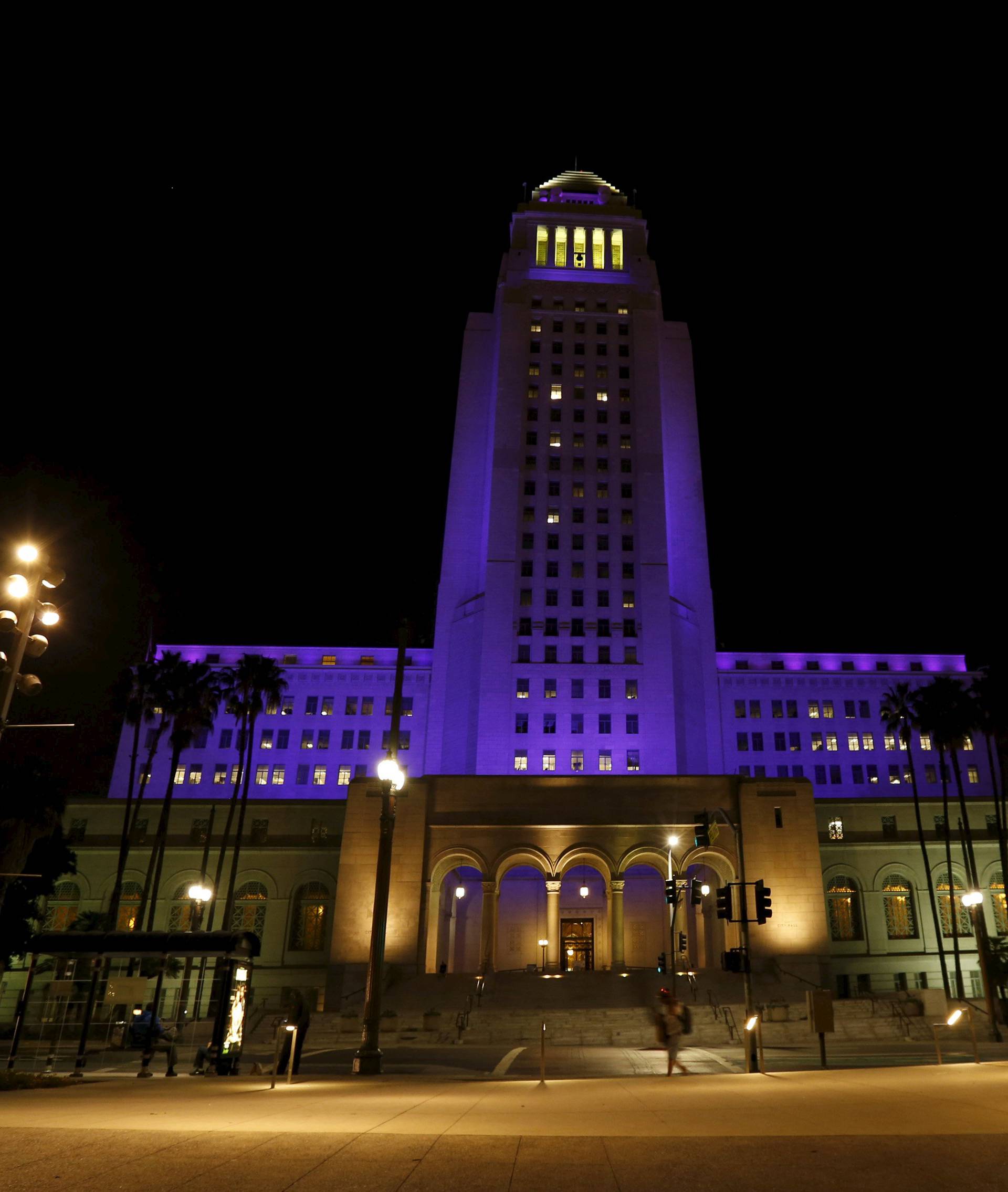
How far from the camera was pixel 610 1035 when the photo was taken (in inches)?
1355

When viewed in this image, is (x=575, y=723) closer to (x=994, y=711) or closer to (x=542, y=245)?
(x=994, y=711)

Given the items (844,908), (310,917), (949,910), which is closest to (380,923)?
(310,917)

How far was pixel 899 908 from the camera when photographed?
55.1 m

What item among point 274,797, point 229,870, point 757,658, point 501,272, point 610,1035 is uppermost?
point 501,272

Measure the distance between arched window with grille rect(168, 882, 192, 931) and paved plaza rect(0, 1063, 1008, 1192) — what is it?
147ft

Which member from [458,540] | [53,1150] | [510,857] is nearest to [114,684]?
[510,857]

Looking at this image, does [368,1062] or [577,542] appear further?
[577,542]

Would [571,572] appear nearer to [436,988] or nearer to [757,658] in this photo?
[757,658]

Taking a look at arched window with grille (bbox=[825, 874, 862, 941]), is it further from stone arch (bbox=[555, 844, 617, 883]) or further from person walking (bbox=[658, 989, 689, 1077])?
person walking (bbox=[658, 989, 689, 1077])

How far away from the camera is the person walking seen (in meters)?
19.8

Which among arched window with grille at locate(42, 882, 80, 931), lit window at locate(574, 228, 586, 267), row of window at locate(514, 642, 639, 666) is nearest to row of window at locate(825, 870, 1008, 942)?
row of window at locate(514, 642, 639, 666)

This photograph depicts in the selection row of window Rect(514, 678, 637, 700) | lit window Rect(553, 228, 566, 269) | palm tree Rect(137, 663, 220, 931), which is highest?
lit window Rect(553, 228, 566, 269)

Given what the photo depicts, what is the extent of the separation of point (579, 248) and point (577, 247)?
29cm

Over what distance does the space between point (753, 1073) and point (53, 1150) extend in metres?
15.3
